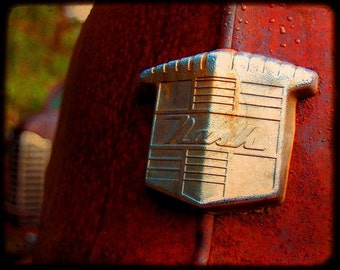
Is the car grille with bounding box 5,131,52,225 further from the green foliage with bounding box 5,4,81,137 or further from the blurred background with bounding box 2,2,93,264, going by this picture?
the green foliage with bounding box 5,4,81,137

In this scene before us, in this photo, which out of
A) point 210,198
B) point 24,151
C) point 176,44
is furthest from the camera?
point 24,151

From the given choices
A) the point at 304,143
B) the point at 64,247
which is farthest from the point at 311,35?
the point at 64,247

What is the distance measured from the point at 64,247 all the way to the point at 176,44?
45cm

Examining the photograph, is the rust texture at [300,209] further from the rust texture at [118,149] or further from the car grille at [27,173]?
the car grille at [27,173]

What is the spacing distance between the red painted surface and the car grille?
1.28m

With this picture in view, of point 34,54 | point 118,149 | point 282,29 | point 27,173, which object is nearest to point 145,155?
point 118,149

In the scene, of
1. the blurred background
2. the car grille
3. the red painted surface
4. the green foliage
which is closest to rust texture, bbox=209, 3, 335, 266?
the red painted surface

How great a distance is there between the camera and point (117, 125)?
97cm

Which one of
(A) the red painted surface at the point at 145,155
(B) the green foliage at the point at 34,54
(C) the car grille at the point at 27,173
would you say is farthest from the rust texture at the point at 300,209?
(B) the green foliage at the point at 34,54

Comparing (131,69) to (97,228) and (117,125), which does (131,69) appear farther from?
(97,228)

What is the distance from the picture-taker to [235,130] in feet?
2.51

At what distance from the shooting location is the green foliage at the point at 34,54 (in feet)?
19.4

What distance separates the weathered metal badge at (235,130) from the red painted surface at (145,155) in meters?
0.05

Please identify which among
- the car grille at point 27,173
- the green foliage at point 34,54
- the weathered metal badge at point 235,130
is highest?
the green foliage at point 34,54
